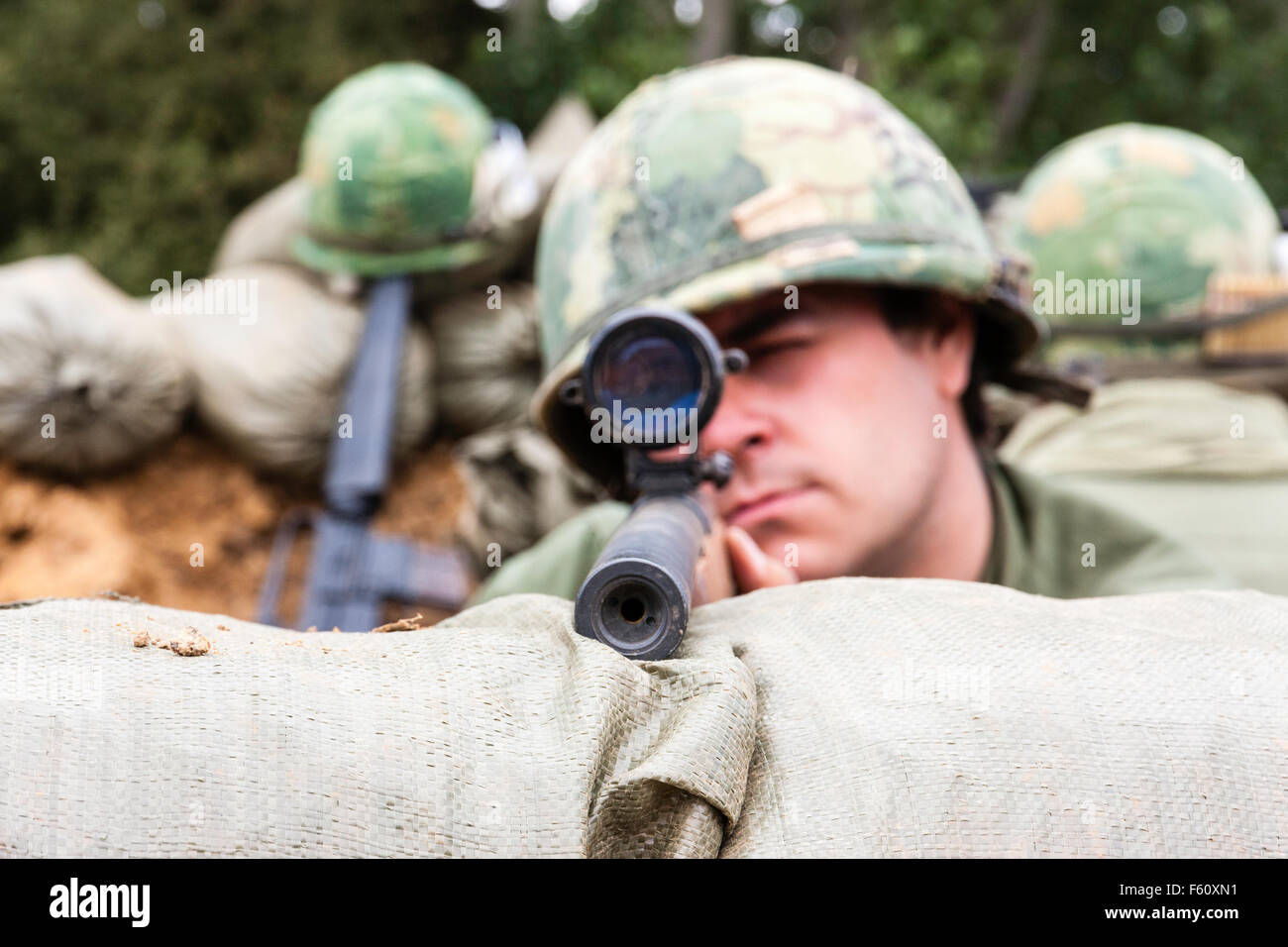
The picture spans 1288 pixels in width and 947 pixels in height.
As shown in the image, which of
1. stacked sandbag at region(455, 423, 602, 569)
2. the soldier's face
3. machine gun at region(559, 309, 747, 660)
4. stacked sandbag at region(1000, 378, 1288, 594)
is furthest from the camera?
stacked sandbag at region(455, 423, 602, 569)

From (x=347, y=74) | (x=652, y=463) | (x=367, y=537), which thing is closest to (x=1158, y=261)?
(x=652, y=463)

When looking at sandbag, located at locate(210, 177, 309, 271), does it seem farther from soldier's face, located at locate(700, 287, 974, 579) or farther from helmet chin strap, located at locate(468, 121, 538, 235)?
soldier's face, located at locate(700, 287, 974, 579)

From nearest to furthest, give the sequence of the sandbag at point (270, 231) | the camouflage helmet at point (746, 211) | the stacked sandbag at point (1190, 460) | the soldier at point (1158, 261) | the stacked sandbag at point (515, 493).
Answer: the camouflage helmet at point (746, 211) → the stacked sandbag at point (1190, 460) → the soldier at point (1158, 261) → the stacked sandbag at point (515, 493) → the sandbag at point (270, 231)

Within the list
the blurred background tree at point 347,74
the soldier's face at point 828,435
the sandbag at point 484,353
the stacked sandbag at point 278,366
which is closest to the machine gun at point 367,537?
the stacked sandbag at point 278,366

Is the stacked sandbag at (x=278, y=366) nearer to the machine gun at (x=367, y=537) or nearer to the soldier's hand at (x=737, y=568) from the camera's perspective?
the machine gun at (x=367, y=537)

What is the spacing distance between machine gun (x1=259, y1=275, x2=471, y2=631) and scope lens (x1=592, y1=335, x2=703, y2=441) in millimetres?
2745

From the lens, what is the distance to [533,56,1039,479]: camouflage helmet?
1665 millimetres

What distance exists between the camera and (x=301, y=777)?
27.8 inches

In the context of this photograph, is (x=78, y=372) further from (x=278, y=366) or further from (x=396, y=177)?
(x=396, y=177)

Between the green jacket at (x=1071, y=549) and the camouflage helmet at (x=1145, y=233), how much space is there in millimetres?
1044

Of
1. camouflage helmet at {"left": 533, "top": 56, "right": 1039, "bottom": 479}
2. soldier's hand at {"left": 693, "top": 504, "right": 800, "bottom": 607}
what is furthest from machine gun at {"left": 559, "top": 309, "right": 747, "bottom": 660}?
camouflage helmet at {"left": 533, "top": 56, "right": 1039, "bottom": 479}

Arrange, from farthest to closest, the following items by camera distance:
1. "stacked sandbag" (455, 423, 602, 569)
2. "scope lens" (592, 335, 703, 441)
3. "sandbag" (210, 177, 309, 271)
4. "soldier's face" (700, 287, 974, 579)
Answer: "sandbag" (210, 177, 309, 271), "stacked sandbag" (455, 423, 602, 569), "soldier's face" (700, 287, 974, 579), "scope lens" (592, 335, 703, 441)

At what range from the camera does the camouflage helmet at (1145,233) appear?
2.80 metres
